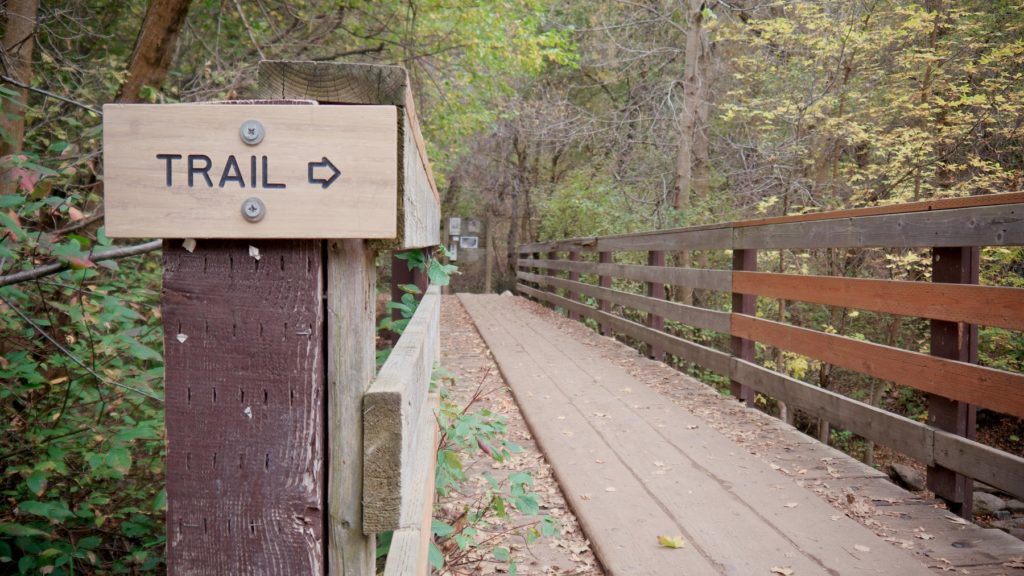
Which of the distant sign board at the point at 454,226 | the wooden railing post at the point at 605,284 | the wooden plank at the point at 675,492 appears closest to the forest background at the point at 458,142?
the wooden railing post at the point at 605,284

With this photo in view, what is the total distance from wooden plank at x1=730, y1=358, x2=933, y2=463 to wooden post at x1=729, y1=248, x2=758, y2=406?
0.45 feet

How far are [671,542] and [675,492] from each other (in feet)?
1.83

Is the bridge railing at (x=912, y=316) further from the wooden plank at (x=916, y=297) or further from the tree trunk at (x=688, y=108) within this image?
the tree trunk at (x=688, y=108)

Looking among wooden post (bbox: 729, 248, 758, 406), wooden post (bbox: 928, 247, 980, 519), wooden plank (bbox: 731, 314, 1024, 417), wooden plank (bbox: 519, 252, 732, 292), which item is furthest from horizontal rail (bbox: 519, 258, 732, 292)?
wooden post (bbox: 928, 247, 980, 519)

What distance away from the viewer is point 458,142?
12.4m

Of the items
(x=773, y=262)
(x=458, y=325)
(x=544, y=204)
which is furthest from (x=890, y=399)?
(x=544, y=204)

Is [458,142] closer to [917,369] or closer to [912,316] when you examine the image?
[912,316]

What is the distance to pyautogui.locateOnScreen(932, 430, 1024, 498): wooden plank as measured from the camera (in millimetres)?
2343

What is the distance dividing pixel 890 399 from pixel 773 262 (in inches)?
136

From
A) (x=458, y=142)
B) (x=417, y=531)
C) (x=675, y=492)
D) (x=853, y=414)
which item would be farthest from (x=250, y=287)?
(x=458, y=142)

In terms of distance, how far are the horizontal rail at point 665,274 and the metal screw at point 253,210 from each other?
4.30 meters

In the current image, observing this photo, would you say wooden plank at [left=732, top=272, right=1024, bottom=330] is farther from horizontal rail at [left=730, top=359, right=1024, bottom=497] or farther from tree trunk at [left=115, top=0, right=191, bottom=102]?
tree trunk at [left=115, top=0, right=191, bottom=102]

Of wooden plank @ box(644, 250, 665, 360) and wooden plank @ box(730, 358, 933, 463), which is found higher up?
wooden plank @ box(644, 250, 665, 360)

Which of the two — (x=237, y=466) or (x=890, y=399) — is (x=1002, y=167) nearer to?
(x=890, y=399)
